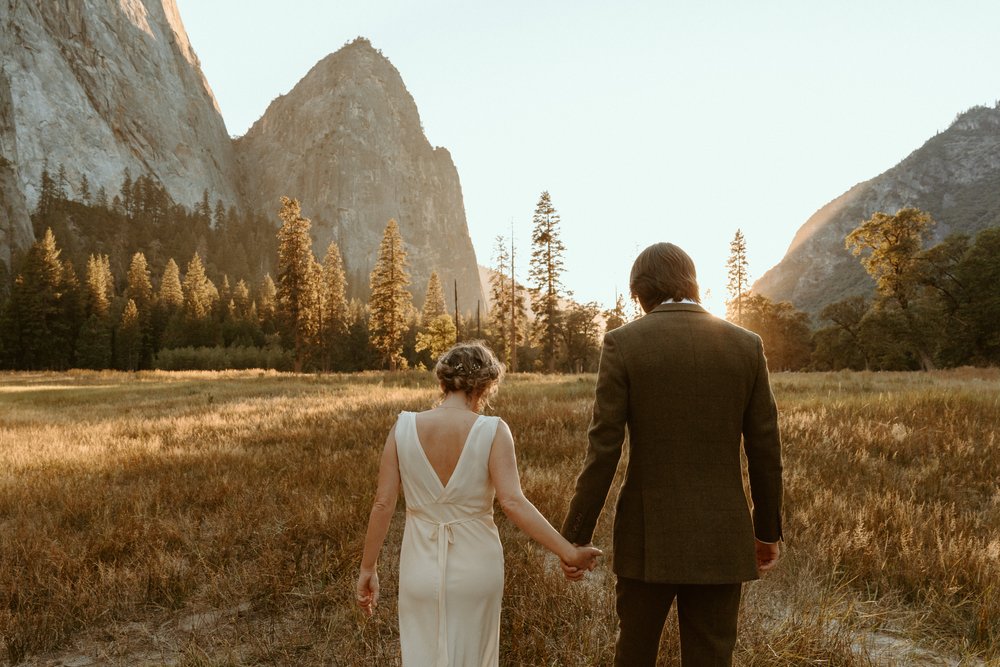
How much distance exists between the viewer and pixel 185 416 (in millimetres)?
15352

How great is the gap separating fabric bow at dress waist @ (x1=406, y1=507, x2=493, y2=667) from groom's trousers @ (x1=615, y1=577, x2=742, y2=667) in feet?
2.65

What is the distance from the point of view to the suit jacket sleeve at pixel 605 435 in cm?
234

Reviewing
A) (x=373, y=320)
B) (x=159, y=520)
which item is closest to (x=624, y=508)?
(x=159, y=520)

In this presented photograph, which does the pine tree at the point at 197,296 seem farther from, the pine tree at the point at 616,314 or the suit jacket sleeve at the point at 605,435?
the suit jacket sleeve at the point at 605,435

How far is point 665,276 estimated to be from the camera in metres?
2.49

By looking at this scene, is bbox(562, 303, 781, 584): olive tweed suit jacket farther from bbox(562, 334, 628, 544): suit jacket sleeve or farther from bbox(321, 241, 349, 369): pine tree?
bbox(321, 241, 349, 369): pine tree

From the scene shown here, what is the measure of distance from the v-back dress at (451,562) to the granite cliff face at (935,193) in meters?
156

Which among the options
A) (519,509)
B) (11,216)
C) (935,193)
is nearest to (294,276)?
(519,509)

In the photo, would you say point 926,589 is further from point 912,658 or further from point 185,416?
point 185,416

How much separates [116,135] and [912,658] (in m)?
192

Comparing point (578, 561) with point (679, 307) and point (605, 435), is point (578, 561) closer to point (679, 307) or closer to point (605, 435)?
point (605, 435)

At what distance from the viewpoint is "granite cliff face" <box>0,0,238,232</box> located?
4865 inches

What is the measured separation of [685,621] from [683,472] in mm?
720

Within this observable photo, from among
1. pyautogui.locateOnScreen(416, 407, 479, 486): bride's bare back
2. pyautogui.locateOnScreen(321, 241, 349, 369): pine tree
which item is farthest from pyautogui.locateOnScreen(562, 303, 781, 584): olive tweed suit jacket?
pyautogui.locateOnScreen(321, 241, 349, 369): pine tree
